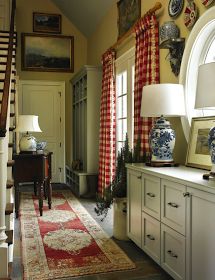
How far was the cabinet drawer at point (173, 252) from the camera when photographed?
2.03 m

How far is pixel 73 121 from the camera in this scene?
656 centimetres

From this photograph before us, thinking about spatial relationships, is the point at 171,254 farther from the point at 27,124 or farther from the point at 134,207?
the point at 27,124

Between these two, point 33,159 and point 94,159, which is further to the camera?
point 94,159

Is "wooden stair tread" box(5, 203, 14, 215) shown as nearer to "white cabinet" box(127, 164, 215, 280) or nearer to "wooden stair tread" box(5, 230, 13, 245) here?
"wooden stair tread" box(5, 230, 13, 245)

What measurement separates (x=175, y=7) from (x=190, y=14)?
0.94 feet

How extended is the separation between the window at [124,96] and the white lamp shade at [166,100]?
146cm

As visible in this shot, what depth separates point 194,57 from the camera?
2.74 meters

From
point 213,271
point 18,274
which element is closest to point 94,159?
point 18,274

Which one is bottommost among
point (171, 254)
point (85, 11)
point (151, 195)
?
point (171, 254)

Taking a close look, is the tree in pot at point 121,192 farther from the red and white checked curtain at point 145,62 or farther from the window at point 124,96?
the window at point 124,96

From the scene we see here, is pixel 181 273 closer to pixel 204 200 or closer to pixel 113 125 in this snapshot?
pixel 204 200

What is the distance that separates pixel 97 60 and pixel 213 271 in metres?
4.73

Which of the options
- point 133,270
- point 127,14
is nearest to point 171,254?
point 133,270

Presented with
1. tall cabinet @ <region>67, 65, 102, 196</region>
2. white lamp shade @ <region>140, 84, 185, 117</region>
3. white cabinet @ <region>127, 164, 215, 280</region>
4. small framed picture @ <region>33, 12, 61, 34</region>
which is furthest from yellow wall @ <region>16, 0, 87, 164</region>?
white lamp shade @ <region>140, 84, 185, 117</region>
